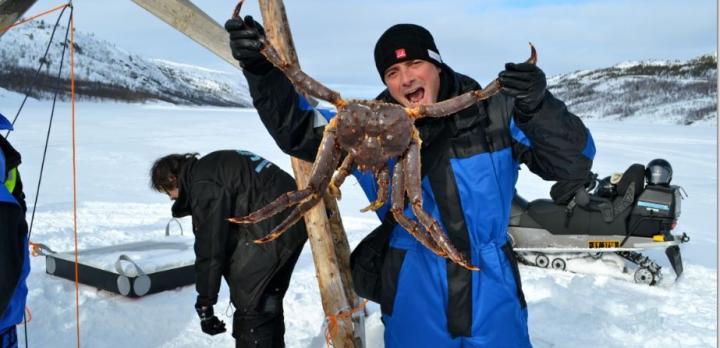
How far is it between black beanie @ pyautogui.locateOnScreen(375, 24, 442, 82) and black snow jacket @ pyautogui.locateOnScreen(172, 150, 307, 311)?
1634 millimetres

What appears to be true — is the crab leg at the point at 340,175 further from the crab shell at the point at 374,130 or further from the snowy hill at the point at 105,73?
the snowy hill at the point at 105,73

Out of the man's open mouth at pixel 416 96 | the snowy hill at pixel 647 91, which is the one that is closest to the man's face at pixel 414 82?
the man's open mouth at pixel 416 96

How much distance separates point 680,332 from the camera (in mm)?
4625

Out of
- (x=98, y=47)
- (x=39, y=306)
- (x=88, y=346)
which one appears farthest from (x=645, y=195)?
(x=98, y=47)

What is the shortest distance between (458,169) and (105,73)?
5629 inches

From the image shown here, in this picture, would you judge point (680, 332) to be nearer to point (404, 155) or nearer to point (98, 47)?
point (404, 155)

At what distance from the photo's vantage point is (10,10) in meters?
4.01

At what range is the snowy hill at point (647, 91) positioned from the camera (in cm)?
6869

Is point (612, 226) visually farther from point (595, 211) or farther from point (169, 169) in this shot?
point (169, 169)

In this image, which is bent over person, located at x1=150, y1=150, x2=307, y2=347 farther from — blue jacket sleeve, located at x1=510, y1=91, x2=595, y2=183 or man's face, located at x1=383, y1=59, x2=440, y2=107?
blue jacket sleeve, located at x1=510, y1=91, x2=595, y2=183

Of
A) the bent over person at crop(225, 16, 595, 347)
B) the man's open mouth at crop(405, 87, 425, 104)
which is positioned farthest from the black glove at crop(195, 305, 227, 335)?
the man's open mouth at crop(405, 87, 425, 104)

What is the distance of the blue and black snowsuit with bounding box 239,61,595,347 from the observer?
2.13m

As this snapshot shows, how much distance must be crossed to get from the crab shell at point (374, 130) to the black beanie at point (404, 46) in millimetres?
495

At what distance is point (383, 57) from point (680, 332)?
13.3ft
